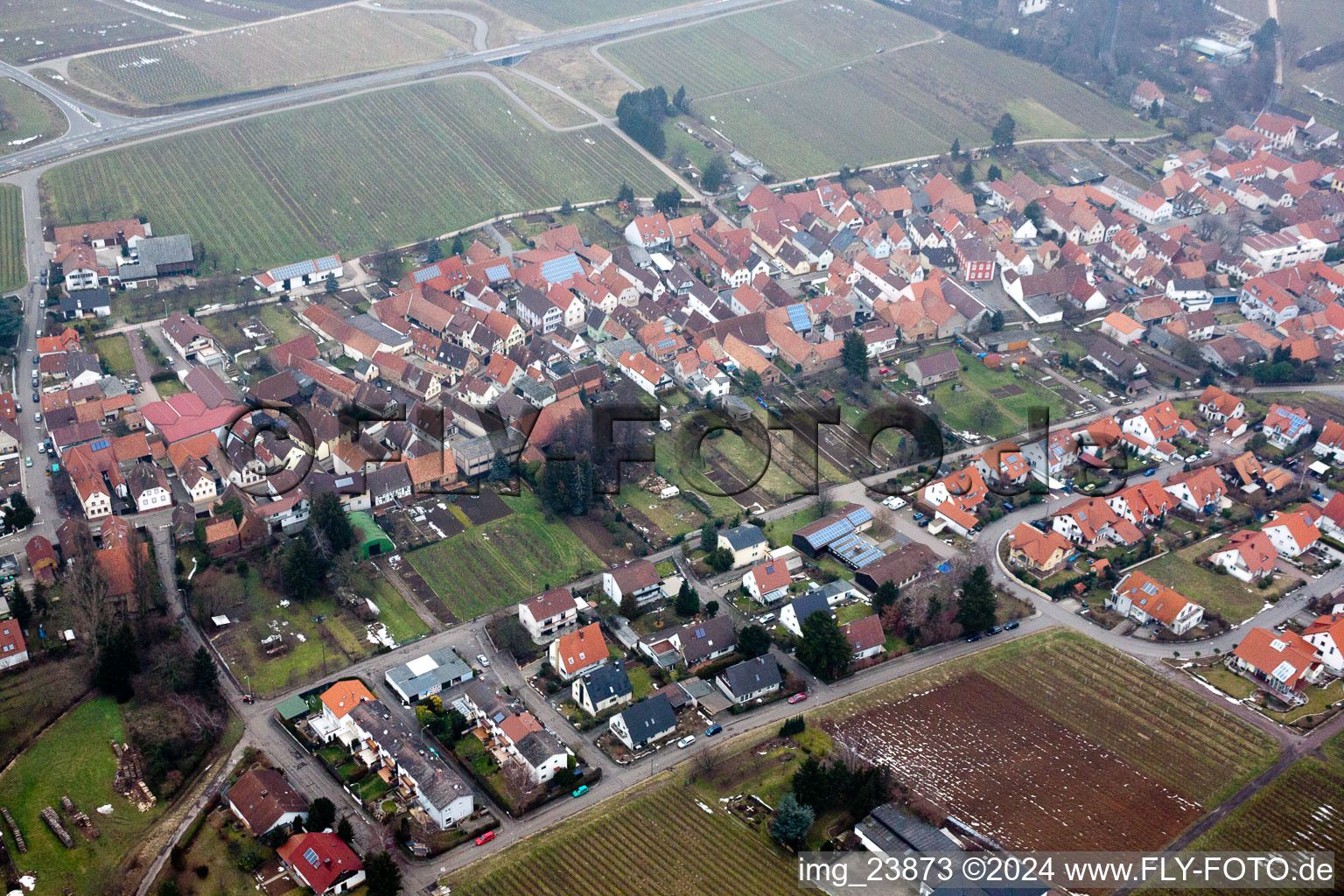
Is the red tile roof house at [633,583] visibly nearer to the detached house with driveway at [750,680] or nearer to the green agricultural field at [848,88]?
the detached house with driveway at [750,680]

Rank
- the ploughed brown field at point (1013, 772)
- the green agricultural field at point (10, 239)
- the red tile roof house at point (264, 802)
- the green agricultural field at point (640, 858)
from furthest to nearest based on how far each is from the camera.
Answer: the green agricultural field at point (10, 239)
the ploughed brown field at point (1013, 772)
the red tile roof house at point (264, 802)
the green agricultural field at point (640, 858)

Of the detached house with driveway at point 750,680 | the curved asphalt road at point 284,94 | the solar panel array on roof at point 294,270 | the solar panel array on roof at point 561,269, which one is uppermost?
the curved asphalt road at point 284,94

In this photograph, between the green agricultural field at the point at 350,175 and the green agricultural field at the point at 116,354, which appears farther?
the green agricultural field at the point at 350,175

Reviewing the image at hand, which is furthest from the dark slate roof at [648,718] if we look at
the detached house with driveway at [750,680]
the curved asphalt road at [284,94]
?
the curved asphalt road at [284,94]

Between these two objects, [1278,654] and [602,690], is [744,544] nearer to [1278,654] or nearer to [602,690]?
[602,690]

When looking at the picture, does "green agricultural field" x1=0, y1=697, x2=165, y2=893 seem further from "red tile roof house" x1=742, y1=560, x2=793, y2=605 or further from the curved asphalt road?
the curved asphalt road

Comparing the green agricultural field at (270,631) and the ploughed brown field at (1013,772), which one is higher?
the green agricultural field at (270,631)

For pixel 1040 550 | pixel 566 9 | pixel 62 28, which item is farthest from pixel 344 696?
pixel 566 9
